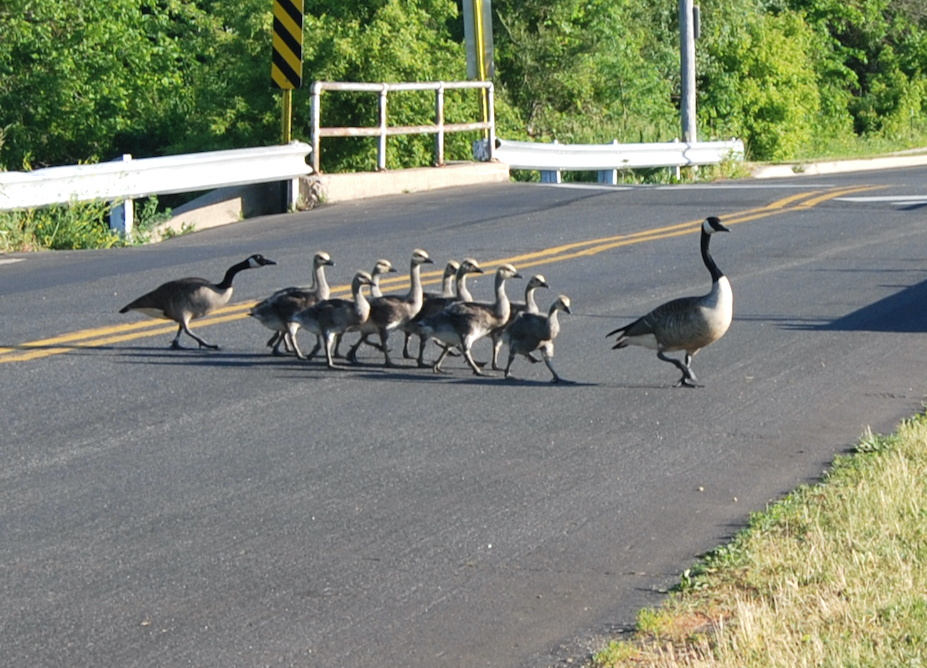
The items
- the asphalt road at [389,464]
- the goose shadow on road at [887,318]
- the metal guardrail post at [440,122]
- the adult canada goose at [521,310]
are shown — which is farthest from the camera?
the metal guardrail post at [440,122]

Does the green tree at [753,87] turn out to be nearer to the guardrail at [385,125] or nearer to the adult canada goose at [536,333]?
the guardrail at [385,125]

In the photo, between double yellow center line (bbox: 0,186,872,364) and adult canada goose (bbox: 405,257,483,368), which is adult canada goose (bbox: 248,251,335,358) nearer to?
adult canada goose (bbox: 405,257,483,368)

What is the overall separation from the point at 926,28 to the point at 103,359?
171ft

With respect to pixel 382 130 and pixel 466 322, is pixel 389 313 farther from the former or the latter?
pixel 382 130

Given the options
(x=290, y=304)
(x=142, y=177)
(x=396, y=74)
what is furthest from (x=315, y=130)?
(x=290, y=304)

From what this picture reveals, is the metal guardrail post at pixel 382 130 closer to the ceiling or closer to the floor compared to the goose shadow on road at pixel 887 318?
closer to the ceiling

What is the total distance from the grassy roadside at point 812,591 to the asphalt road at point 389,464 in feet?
0.73

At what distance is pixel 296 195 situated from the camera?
20812 millimetres

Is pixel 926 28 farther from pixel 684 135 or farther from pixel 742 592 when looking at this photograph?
pixel 742 592

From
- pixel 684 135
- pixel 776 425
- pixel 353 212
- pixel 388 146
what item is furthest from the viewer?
pixel 684 135

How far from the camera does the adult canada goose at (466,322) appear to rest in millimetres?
→ 10055

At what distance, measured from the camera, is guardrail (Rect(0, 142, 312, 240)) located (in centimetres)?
1684

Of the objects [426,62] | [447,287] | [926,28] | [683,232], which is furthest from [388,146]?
[926,28]

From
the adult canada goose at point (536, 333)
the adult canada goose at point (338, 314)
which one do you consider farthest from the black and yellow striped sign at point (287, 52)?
the adult canada goose at point (536, 333)
